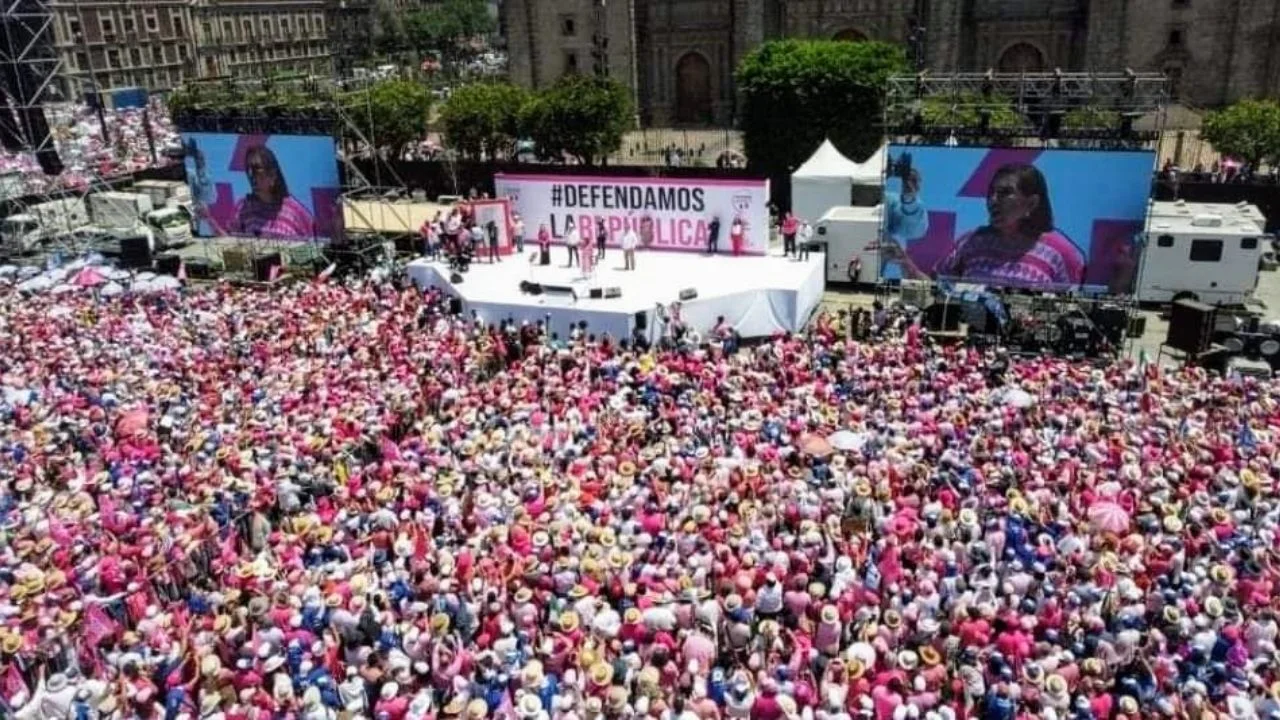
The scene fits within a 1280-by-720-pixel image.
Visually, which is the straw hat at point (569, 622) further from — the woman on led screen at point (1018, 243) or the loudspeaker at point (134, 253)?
the loudspeaker at point (134, 253)

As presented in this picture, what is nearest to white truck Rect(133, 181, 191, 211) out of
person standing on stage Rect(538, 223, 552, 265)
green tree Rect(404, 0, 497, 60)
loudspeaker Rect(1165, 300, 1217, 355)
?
person standing on stage Rect(538, 223, 552, 265)

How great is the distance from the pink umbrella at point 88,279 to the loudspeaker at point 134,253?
4151 millimetres

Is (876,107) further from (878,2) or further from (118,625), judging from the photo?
(118,625)

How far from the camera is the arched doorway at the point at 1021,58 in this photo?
4684 cm

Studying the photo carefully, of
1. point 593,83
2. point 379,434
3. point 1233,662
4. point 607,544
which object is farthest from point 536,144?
point 1233,662

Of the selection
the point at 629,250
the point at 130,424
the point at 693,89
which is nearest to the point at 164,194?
the point at 629,250

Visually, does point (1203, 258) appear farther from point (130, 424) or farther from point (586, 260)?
point (130, 424)

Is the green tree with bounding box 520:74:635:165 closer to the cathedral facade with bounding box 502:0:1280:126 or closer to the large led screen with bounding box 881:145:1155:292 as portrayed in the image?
the cathedral facade with bounding box 502:0:1280:126

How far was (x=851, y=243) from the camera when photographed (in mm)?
24219

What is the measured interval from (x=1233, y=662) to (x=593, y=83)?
108 feet

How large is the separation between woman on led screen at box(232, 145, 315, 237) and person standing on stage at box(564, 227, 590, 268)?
7.35 metres

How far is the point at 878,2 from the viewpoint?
4794 centimetres

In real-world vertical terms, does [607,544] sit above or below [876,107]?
below

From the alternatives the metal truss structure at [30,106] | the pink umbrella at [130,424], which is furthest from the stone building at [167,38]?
the pink umbrella at [130,424]
